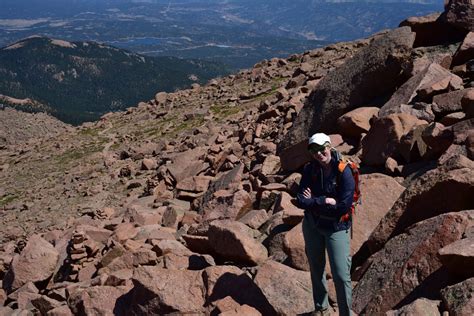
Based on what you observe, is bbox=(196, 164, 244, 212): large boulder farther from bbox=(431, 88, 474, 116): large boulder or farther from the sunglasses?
the sunglasses

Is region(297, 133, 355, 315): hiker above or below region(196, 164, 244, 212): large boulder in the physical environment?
above

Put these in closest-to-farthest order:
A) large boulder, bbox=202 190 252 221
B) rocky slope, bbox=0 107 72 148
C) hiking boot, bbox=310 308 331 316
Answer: hiking boot, bbox=310 308 331 316 < large boulder, bbox=202 190 252 221 < rocky slope, bbox=0 107 72 148

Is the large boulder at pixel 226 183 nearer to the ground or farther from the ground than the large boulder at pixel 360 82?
nearer to the ground

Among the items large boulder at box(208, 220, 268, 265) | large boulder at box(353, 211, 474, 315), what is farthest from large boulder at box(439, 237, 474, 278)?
large boulder at box(208, 220, 268, 265)

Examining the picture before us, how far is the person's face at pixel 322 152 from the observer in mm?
9523

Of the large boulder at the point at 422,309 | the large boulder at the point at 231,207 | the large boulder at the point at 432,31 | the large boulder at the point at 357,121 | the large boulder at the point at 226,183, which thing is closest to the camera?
the large boulder at the point at 422,309

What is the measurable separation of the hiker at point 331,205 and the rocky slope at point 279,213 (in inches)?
31.6

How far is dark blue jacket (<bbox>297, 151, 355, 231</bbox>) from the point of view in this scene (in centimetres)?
952

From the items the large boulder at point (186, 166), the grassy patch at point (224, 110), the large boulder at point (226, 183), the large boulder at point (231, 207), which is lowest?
the grassy patch at point (224, 110)

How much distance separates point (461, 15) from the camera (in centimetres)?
2255

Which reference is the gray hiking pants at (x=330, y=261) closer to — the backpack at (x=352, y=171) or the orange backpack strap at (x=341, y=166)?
the backpack at (x=352, y=171)

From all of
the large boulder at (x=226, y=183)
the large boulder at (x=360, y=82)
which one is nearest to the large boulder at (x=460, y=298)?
the large boulder at (x=360, y=82)

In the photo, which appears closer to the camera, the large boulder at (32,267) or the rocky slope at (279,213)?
the rocky slope at (279,213)

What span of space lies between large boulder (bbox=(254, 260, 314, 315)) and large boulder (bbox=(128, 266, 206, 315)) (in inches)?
55.1
